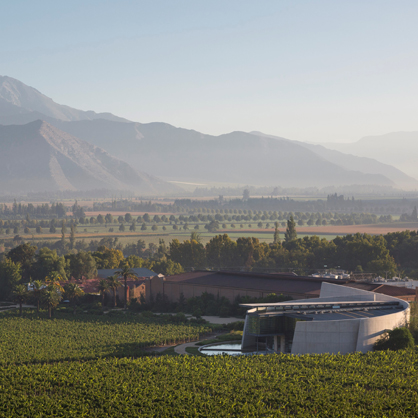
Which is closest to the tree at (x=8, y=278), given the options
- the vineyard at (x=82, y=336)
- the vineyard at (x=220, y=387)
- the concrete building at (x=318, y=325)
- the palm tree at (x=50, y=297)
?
the vineyard at (x=82, y=336)

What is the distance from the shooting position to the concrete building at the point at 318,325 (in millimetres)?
63594

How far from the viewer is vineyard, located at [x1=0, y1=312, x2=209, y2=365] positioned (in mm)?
69375

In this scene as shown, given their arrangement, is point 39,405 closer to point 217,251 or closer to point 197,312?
point 197,312

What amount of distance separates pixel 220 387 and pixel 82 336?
36.3 meters

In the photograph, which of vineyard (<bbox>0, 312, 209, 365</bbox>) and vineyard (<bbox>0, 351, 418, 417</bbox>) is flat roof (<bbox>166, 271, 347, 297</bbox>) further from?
vineyard (<bbox>0, 351, 418, 417</bbox>)

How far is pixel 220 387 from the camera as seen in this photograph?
169 feet

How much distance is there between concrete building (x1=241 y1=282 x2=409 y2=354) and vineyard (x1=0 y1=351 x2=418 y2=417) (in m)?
3.42

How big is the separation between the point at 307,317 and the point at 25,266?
295ft

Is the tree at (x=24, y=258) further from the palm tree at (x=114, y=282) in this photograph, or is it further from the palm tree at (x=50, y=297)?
the palm tree at (x=50, y=297)

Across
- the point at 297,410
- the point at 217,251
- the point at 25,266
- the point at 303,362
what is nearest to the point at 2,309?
the point at 25,266

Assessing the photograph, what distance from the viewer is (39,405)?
48.4 meters

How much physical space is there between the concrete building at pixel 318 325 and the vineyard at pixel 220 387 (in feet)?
11.2

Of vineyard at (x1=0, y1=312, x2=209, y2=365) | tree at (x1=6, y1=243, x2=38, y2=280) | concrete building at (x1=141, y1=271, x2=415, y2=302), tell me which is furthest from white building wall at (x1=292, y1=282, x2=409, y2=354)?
tree at (x1=6, y1=243, x2=38, y2=280)

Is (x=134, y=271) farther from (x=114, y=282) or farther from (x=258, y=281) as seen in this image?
(x=258, y=281)
